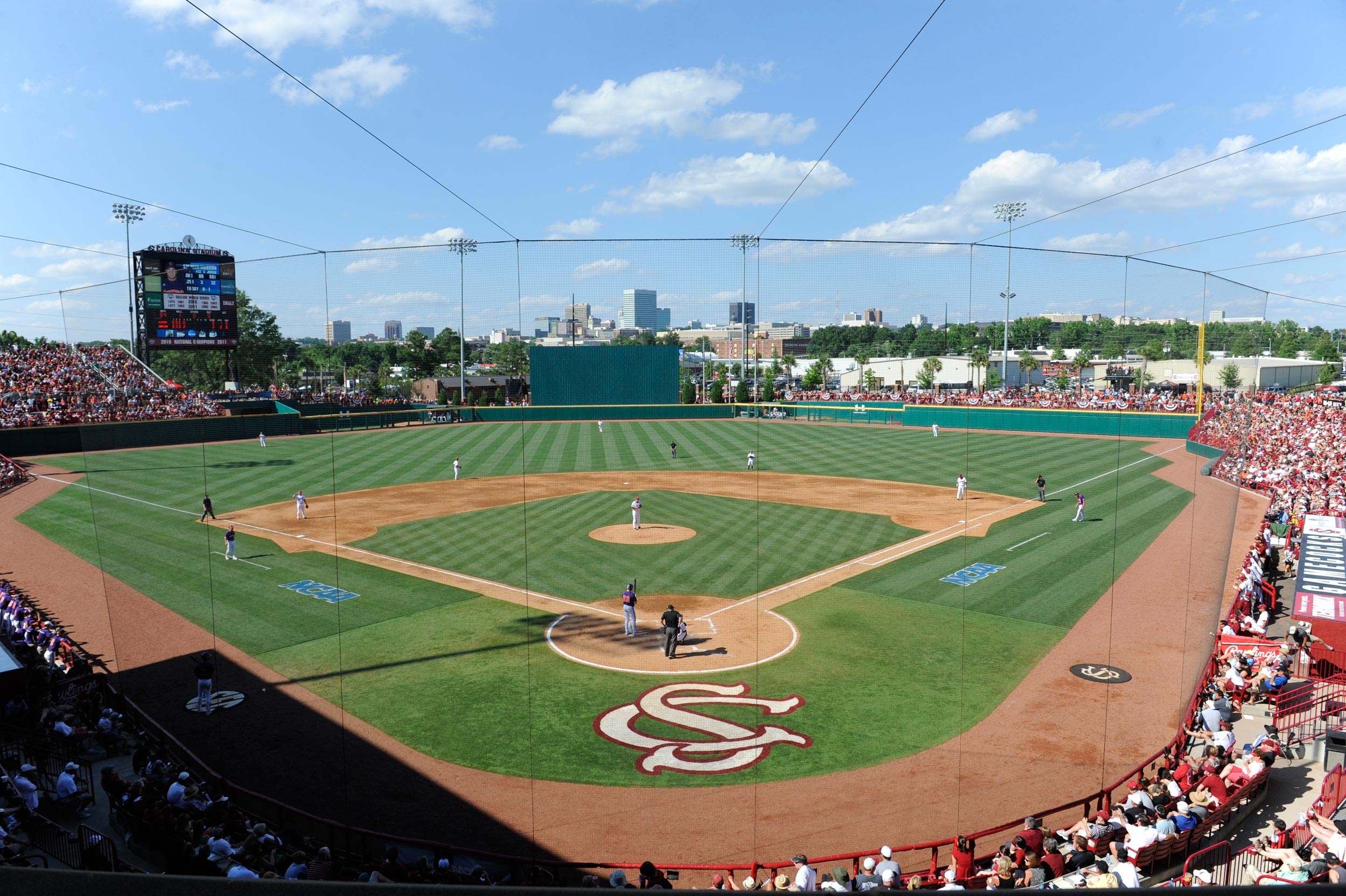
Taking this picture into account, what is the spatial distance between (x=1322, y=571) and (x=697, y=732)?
1439 centimetres

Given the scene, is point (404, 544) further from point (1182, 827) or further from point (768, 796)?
point (1182, 827)

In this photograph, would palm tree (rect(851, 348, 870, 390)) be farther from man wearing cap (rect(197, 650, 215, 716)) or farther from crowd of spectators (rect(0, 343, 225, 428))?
man wearing cap (rect(197, 650, 215, 716))

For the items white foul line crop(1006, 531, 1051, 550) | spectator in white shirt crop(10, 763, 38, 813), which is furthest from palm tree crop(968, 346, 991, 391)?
spectator in white shirt crop(10, 763, 38, 813)

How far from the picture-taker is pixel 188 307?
52625mm

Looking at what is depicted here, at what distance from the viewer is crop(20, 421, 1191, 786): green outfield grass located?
1470 centimetres

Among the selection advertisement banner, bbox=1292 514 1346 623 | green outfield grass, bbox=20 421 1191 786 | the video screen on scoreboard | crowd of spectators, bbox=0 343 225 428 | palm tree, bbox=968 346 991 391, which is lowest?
green outfield grass, bbox=20 421 1191 786

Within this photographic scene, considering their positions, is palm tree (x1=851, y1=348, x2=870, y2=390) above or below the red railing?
above

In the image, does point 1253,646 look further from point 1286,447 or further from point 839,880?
point 1286,447

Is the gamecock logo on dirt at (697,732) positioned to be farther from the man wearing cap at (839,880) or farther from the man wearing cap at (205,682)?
the man wearing cap at (205,682)

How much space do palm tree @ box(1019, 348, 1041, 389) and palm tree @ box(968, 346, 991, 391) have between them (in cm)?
399

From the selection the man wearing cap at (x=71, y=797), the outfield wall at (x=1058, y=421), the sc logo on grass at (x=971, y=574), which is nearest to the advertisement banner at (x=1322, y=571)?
the sc logo on grass at (x=971, y=574)

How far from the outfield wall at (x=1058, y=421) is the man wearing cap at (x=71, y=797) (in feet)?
160

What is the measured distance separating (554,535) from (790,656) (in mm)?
13927

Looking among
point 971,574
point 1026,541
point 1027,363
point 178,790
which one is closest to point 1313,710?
point 971,574
